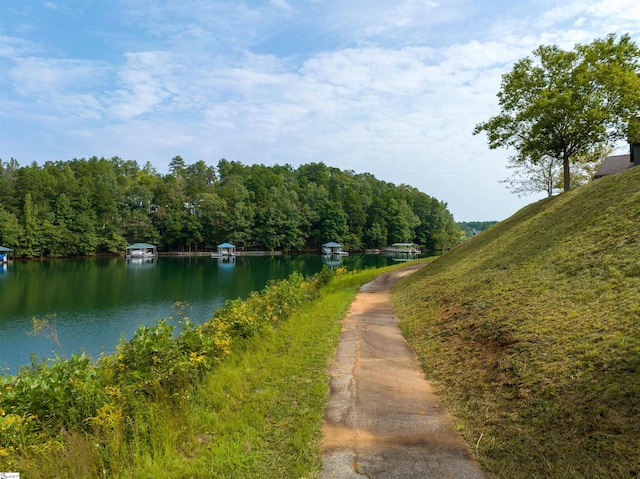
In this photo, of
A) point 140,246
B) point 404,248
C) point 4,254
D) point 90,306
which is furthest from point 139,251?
point 404,248

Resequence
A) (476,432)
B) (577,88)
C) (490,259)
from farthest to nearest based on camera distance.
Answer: (577,88) → (490,259) → (476,432)

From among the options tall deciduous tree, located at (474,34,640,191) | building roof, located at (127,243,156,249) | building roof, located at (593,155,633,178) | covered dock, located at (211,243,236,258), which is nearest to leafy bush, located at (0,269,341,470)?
tall deciduous tree, located at (474,34,640,191)

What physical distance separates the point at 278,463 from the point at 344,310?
755cm

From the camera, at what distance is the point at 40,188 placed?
189 ft

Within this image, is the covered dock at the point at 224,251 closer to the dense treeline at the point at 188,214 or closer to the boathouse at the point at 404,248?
the dense treeline at the point at 188,214

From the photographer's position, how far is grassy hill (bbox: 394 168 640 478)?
3189 mm

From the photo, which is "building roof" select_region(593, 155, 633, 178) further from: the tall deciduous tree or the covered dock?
the covered dock

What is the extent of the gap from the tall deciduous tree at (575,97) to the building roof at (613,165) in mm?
4341

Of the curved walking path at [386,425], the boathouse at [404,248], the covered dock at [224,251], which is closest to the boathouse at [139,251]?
the covered dock at [224,251]

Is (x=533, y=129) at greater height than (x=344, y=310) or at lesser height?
greater

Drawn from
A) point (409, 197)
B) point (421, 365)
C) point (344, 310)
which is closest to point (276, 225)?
point (409, 197)

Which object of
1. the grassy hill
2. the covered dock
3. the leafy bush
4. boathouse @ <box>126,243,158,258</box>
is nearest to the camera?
the grassy hill

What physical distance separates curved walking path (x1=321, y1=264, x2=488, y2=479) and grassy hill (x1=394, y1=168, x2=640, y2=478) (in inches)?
10.4

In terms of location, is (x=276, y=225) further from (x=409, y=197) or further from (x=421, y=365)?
(x=421, y=365)
